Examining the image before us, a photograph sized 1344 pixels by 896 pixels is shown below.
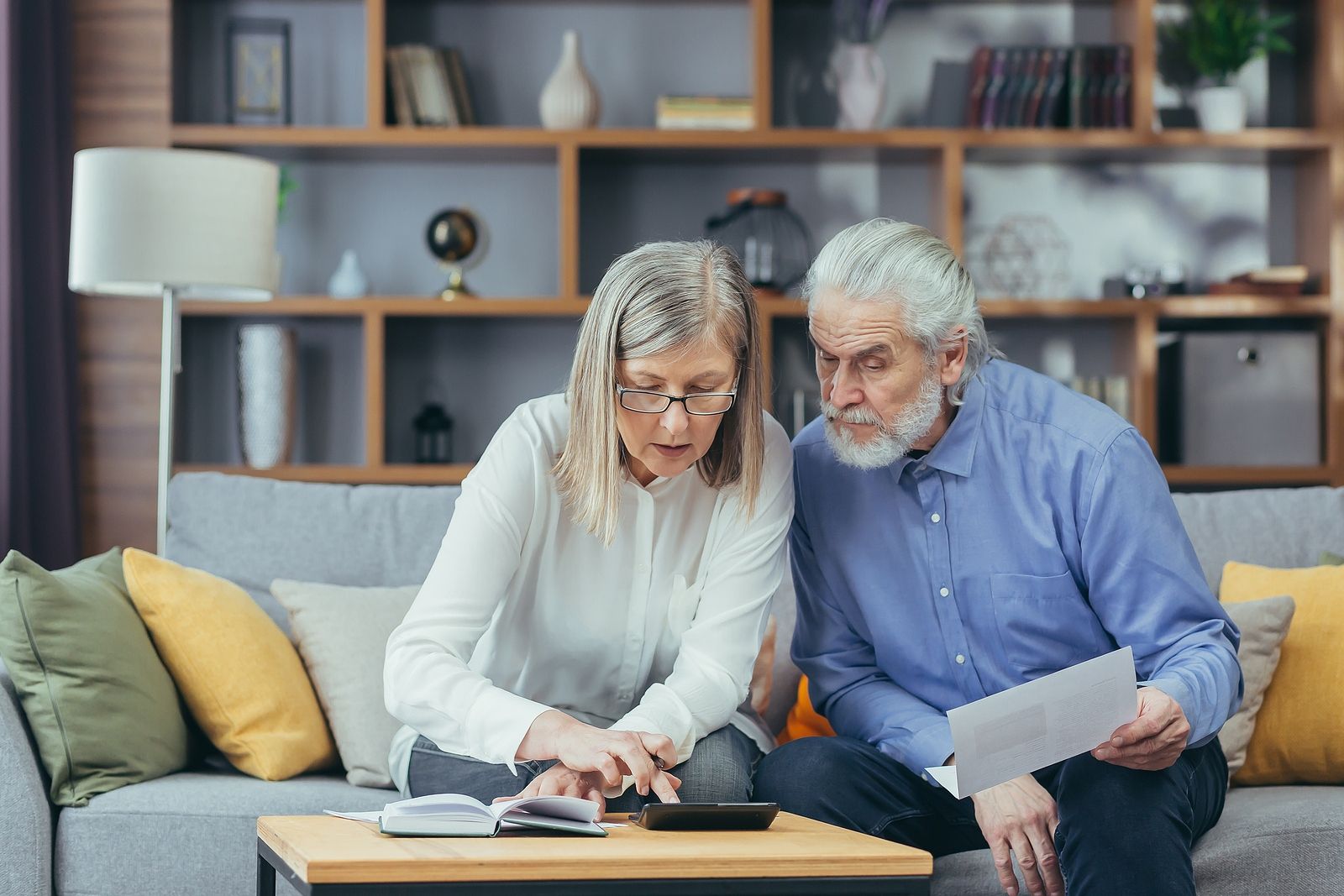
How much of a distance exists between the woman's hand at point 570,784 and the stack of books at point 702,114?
2.43 m

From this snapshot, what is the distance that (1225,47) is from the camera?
12.1ft

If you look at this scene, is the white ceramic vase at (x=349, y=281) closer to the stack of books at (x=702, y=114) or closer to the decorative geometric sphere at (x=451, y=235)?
the decorative geometric sphere at (x=451, y=235)

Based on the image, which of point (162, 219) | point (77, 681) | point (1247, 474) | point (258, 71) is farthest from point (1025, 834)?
point (258, 71)

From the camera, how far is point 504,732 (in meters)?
1.56

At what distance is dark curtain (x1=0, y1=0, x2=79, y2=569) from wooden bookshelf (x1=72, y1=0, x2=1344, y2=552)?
13cm

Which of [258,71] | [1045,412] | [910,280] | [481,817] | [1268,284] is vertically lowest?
[481,817]

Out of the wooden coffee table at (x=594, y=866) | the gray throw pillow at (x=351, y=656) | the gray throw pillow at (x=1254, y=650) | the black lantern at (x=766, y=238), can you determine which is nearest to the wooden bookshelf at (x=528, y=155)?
the black lantern at (x=766, y=238)

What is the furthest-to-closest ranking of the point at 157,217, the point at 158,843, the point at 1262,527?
1. the point at 157,217
2. the point at 1262,527
3. the point at 158,843

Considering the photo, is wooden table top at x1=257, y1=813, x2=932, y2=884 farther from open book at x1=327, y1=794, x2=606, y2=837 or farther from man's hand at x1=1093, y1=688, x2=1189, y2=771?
man's hand at x1=1093, y1=688, x2=1189, y2=771

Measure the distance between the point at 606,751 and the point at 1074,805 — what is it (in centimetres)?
52

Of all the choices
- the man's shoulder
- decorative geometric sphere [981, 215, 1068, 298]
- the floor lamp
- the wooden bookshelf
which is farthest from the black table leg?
decorative geometric sphere [981, 215, 1068, 298]

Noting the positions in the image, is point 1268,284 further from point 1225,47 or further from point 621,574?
point 621,574

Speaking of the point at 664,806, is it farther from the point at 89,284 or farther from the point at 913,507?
the point at 89,284

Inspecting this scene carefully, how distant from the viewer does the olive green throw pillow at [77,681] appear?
1.92 metres
